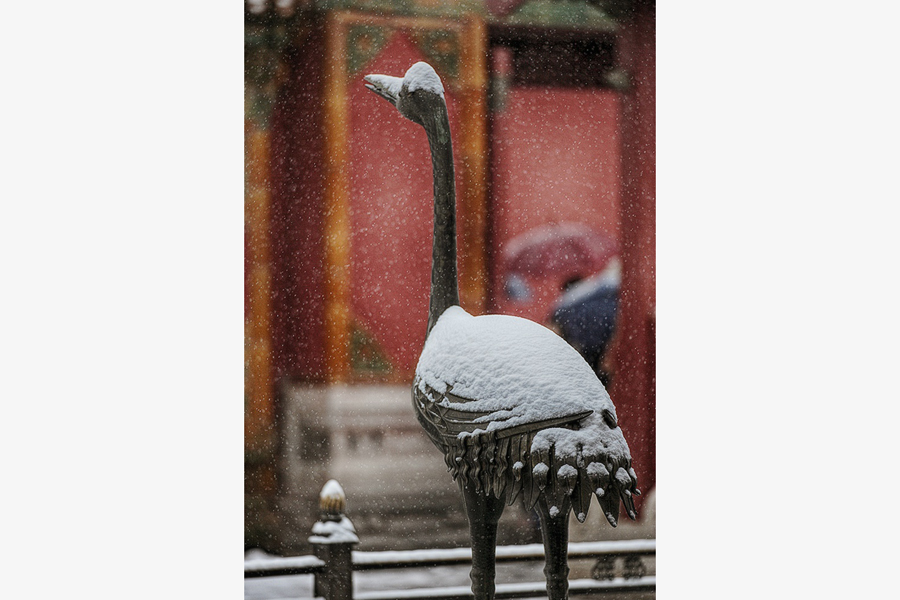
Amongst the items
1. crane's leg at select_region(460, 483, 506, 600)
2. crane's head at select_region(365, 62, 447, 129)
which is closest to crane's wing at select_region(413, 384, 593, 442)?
crane's leg at select_region(460, 483, 506, 600)

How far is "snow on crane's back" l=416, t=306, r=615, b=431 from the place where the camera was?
2107 mm

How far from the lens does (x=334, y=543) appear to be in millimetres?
2693

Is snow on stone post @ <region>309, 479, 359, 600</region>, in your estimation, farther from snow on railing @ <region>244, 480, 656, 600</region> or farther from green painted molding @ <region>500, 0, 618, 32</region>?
green painted molding @ <region>500, 0, 618, 32</region>

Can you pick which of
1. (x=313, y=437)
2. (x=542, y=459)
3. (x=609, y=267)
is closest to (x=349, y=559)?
(x=313, y=437)

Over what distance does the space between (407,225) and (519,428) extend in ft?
2.84

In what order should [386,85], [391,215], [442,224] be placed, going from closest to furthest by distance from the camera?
[442,224]
[386,85]
[391,215]

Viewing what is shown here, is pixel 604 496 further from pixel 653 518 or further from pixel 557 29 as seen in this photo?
pixel 557 29

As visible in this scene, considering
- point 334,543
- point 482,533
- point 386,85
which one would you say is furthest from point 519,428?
point 386,85

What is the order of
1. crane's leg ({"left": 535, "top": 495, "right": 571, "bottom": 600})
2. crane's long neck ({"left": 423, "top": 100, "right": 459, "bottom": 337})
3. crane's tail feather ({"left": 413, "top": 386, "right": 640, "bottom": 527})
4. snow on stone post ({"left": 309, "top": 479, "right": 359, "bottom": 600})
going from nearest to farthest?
crane's tail feather ({"left": 413, "top": 386, "right": 640, "bottom": 527}) → crane's leg ({"left": 535, "top": 495, "right": 571, "bottom": 600}) → crane's long neck ({"left": 423, "top": 100, "right": 459, "bottom": 337}) → snow on stone post ({"left": 309, "top": 479, "right": 359, "bottom": 600})

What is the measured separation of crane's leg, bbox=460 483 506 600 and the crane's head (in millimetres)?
960

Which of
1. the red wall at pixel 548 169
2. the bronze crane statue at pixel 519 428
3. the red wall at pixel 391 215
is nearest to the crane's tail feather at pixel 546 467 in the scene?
the bronze crane statue at pixel 519 428

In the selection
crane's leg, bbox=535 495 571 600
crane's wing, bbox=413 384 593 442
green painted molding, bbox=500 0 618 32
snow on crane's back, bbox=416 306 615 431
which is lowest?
crane's leg, bbox=535 495 571 600

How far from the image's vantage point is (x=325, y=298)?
2.73 m

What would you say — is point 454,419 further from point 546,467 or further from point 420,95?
point 420,95
